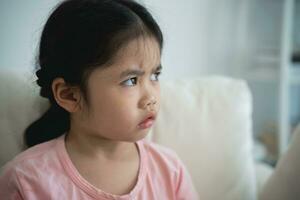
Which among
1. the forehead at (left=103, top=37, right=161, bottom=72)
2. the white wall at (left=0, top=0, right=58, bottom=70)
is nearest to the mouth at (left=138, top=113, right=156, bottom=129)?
the forehead at (left=103, top=37, right=161, bottom=72)

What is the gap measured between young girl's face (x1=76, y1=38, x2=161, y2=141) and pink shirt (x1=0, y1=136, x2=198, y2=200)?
112mm

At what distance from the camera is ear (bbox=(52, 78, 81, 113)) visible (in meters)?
0.78

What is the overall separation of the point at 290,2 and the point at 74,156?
1583 mm

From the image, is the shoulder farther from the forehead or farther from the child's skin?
the forehead

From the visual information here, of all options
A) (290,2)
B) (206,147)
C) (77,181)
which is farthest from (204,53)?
(77,181)

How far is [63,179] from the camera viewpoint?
0.78 meters

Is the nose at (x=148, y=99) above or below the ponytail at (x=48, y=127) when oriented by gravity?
above

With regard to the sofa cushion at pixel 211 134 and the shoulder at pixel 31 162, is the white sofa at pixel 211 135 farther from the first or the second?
the shoulder at pixel 31 162

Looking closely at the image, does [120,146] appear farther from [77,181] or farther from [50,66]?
[50,66]

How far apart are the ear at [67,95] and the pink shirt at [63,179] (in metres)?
0.10

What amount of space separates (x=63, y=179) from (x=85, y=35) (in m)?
0.30

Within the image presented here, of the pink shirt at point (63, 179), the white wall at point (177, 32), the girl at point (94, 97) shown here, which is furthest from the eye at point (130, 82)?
the white wall at point (177, 32)

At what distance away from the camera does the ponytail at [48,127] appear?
2.89ft

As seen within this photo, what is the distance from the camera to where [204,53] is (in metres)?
2.06
